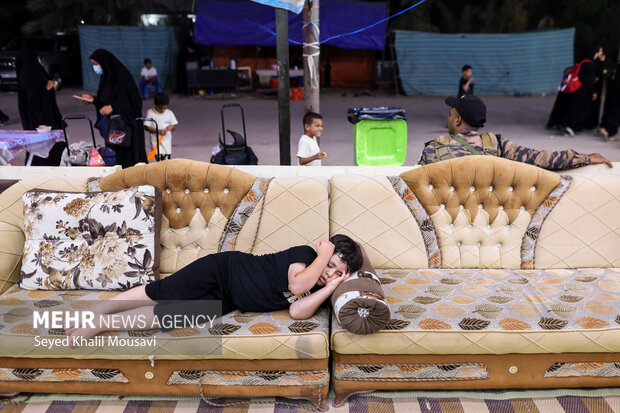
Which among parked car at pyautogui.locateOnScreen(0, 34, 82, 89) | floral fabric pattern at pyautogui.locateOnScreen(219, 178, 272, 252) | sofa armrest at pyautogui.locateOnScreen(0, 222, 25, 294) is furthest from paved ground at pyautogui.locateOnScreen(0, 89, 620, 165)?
sofa armrest at pyautogui.locateOnScreen(0, 222, 25, 294)

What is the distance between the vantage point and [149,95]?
1478 centimetres

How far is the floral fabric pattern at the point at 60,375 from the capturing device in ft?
8.21

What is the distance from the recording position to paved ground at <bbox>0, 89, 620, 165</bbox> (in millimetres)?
8086

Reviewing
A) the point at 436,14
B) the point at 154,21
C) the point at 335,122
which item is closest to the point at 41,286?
the point at 335,122

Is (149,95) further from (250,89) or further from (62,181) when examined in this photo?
(62,181)

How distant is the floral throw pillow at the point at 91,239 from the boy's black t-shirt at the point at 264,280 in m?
0.55

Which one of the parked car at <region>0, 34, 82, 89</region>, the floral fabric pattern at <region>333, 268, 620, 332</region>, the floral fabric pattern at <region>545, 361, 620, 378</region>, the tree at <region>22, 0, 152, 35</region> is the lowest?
the floral fabric pattern at <region>545, 361, 620, 378</region>

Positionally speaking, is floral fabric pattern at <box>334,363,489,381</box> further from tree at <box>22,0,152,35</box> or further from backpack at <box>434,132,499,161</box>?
tree at <box>22,0,152,35</box>

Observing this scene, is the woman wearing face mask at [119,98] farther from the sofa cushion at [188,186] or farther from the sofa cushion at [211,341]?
the sofa cushion at [211,341]

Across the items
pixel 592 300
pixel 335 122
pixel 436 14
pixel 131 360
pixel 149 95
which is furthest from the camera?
pixel 436 14

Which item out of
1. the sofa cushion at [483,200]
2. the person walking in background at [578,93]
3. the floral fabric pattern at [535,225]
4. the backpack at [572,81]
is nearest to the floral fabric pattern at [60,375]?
the sofa cushion at [483,200]

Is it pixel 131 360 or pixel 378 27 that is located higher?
pixel 378 27

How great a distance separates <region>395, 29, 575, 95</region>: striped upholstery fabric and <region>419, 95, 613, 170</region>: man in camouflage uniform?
40.1 ft

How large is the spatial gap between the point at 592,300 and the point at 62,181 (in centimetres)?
308
